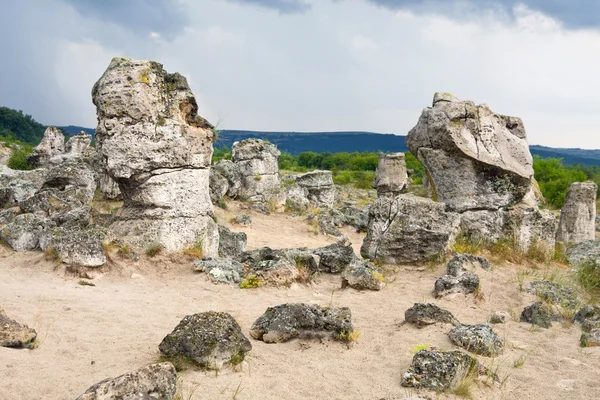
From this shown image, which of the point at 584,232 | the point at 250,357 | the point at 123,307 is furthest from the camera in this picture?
the point at 584,232

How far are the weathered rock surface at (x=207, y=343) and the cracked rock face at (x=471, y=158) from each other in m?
6.57

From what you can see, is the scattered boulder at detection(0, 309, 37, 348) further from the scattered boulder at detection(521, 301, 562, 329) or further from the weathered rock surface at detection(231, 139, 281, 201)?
the weathered rock surface at detection(231, 139, 281, 201)

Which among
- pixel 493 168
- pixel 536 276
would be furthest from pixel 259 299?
pixel 493 168

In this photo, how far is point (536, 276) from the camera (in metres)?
7.69

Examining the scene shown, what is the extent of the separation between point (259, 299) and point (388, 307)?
165 centimetres

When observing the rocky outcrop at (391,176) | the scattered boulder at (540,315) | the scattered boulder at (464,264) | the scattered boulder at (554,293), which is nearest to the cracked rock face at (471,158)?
the scattered boulder at (464,264)

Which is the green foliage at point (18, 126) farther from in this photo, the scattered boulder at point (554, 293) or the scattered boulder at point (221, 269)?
the scattered boulder at point (554, 293)

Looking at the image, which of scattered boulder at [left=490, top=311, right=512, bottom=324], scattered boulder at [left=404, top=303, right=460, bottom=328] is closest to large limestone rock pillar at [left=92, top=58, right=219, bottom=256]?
scattered boulder at [left=404, top=303, right=460, bottom=328]

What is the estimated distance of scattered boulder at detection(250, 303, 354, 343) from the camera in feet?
15.0

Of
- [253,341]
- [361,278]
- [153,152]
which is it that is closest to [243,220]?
[153,152]

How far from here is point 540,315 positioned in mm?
5453

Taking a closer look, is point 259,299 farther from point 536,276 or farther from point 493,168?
point 493,168

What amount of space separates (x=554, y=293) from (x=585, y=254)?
3290mm

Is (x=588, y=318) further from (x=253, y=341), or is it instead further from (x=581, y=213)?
(x=581, y=213)
